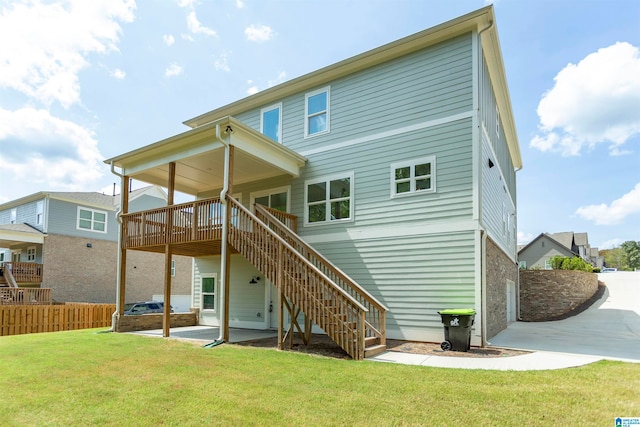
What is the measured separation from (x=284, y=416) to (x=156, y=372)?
301 cm

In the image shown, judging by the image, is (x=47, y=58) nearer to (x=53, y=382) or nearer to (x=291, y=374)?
(x=53, y=382)

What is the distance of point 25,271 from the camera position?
830 inches

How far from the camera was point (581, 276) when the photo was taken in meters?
20.9

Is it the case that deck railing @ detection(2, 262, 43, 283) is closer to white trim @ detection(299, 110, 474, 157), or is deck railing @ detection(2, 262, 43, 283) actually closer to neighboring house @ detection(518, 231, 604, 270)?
white trim @ detection(299, 110, 474, 157)

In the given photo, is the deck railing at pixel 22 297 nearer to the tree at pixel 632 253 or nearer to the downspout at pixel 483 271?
the downspout at pixel 483 271

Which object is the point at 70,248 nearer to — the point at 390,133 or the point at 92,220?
the point at 92,220

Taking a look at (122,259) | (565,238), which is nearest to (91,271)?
(122,259)

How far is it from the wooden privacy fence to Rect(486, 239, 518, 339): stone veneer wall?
1494 cm

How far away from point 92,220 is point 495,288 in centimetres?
2388

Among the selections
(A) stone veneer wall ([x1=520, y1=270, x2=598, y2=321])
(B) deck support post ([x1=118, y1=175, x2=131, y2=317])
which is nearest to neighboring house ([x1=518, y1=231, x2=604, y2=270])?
(A) stone veneer wall ([x1=520, y1=270, x2=598, y2=321])

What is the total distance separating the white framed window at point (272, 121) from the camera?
13289 mm

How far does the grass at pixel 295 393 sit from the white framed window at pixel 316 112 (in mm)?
7503

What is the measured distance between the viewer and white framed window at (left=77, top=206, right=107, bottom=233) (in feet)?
77.8

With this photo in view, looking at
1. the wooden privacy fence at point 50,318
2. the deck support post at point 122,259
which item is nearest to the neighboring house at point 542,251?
the wooden privacy fence at point 50,318
